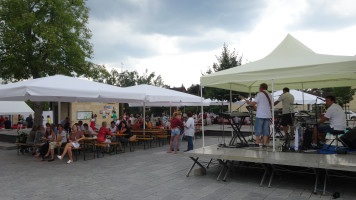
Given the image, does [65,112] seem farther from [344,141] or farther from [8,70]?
[344,141]

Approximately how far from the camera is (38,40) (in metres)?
13.3

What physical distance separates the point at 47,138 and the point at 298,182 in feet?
26.0

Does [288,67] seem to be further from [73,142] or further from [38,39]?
[38,39]

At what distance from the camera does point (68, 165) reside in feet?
24.8

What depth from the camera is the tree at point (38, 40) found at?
1264cm

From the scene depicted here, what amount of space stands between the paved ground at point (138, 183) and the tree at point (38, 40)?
694 cm

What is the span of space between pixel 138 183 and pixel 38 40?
36.4ft

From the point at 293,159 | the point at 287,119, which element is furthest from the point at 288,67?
the point at 287,119

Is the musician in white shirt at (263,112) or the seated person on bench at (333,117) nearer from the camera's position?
the seated person on bench at (333,117)

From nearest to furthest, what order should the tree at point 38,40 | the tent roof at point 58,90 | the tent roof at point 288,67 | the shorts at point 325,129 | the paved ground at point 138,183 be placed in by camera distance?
the paved ground at point 138,183 < the tent roof at point 288,67 < the shorts at point 325,129 < the tent roof at point 58,90 < the tree at point 38,40

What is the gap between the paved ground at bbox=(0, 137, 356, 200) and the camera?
4.77 meters

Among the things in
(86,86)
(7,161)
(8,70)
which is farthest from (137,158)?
(8,70)

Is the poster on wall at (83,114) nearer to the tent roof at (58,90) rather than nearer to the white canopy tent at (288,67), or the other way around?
the tent roof at (58,90)

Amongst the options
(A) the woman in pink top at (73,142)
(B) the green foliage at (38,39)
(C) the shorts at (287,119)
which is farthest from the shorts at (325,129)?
(B) the green foliage at (38,39)
